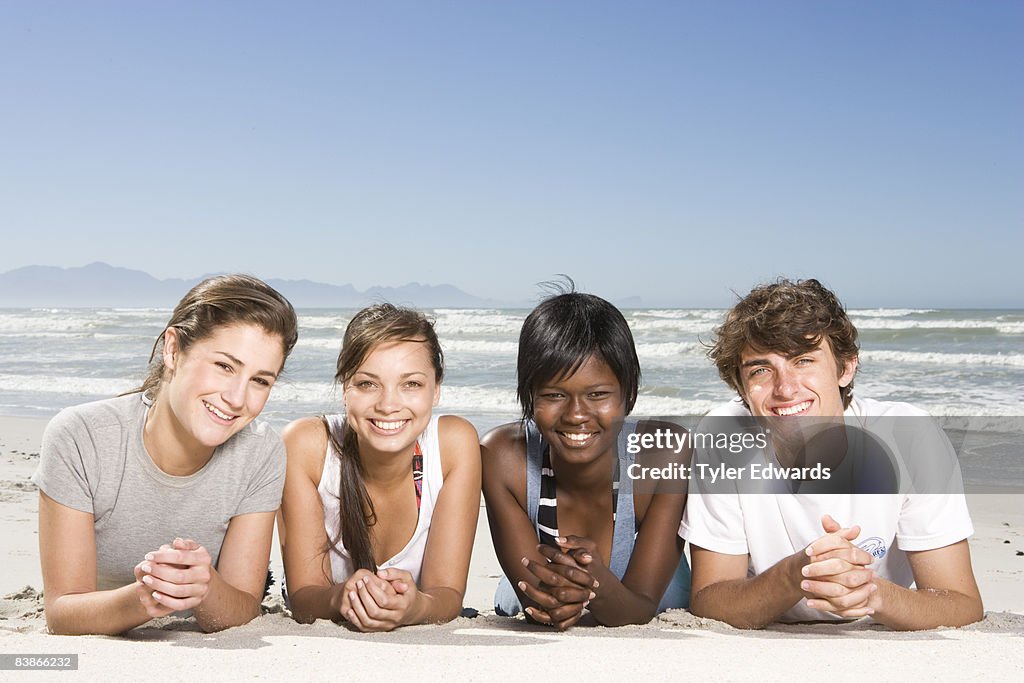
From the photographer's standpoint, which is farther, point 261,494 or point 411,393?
point 411,393

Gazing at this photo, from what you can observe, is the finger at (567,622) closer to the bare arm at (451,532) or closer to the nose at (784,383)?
the bare arm at (451,532)

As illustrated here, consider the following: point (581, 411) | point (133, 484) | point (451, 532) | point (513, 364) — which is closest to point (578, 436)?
point (581, 411)

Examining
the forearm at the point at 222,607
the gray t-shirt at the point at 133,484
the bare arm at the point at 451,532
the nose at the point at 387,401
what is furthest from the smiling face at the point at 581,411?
the forearm at the point at 222,607

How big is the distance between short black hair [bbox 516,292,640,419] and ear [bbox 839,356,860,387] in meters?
0.80

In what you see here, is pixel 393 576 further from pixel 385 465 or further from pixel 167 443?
pixel 167 443

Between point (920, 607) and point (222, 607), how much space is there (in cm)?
Answer: 237

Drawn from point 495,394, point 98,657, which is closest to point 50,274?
point 495,394

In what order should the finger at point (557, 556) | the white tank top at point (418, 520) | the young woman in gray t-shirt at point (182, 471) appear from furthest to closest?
1. the white tank top at point (418, 520)
2. the finger at point (557, 556)
3. the young woman in gray t-shirt at point (182, 471)

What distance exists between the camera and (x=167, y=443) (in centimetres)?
310

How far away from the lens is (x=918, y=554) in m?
3.14

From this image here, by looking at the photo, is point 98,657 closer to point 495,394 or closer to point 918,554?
point 918,554

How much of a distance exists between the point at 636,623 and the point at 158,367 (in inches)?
80.0

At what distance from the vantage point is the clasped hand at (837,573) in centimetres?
269

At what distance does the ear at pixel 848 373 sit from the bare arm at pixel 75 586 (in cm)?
262
